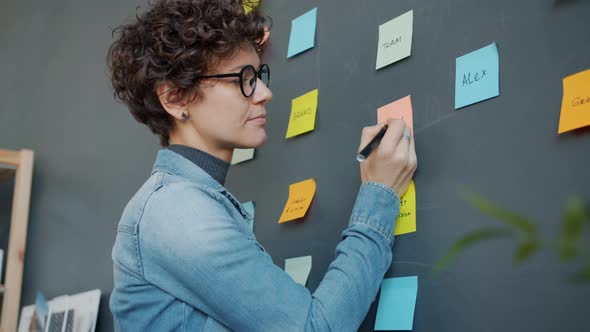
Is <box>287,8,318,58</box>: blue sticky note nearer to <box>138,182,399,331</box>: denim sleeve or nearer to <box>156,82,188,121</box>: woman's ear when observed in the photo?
<box>156,82,188,121</box>: woman's ear

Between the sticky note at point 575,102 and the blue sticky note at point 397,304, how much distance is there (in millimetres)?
350

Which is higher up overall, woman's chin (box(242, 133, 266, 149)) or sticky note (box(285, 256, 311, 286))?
woman's chin (box(242, 133, 266, 149))

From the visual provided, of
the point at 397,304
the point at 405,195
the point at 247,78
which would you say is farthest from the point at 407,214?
the point at 247,78

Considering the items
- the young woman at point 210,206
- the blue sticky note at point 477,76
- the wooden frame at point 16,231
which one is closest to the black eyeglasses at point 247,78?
the young woman at point 210,206

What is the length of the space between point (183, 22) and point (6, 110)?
1621mm

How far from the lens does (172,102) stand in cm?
117

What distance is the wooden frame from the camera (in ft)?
7.11

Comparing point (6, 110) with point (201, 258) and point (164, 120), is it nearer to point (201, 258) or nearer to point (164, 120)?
point (164, 120)

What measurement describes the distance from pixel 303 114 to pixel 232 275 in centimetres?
57

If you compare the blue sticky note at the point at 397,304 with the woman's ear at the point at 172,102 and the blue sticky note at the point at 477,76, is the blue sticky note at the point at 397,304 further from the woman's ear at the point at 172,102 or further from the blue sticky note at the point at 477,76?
the woman's ear at the point at 172,102

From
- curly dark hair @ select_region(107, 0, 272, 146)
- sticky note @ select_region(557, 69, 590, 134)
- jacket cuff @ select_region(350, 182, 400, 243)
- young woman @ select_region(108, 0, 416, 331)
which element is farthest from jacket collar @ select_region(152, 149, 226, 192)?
sticky note @ select_region(557, 69, 590, 134)

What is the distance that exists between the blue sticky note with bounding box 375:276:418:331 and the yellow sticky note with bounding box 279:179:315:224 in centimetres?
26

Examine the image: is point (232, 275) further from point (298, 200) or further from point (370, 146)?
point (298, 200)

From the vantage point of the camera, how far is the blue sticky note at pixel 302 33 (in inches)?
56.8
